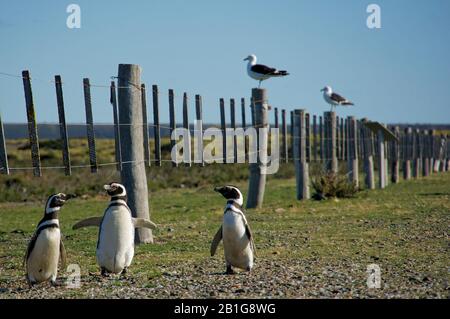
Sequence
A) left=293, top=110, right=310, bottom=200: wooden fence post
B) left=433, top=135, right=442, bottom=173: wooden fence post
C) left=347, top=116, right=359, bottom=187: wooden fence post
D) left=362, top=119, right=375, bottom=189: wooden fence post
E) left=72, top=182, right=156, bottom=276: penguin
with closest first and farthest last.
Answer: left=72, top=182, right=156, bottom=276: penguin
left=293, top=110, right=310, bottom=200: wooden fence post
left=347, top=116, right=359, bottom=187: wooden fence post
left=362, top=119, right=375, bottom=189: wooden fence post
left=433, top=135, right=442, bottom=173: wooden fence post

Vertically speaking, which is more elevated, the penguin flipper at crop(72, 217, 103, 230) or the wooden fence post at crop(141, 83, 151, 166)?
the wooden fence post at crop(141, 83, 151, 166)

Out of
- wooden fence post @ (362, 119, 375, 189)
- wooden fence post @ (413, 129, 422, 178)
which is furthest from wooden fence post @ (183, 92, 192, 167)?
wooden fence post @ (413, 129, 422, 178)

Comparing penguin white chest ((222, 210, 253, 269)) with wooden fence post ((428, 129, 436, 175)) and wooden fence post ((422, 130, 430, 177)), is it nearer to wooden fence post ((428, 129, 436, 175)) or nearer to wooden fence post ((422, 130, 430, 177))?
wooden fence post ((422, 130, 430, 177))

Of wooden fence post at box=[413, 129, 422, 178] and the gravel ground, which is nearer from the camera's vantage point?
the gravel ground

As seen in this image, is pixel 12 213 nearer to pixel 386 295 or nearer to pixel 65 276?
pixel 65 276

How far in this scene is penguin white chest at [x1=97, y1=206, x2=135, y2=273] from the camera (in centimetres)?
873

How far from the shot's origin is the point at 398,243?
11.2m

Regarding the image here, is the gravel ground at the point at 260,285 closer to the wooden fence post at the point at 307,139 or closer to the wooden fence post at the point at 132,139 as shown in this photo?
the wooden fence post at the point at 132,139

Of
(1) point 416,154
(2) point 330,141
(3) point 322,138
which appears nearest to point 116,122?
(3) point 322,138

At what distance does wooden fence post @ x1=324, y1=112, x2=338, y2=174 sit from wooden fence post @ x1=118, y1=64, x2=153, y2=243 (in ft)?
32.5

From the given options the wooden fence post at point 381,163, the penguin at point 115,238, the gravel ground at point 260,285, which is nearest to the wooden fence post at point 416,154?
the wooden fence post at point 381,163

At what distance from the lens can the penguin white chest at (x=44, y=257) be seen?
829cm
